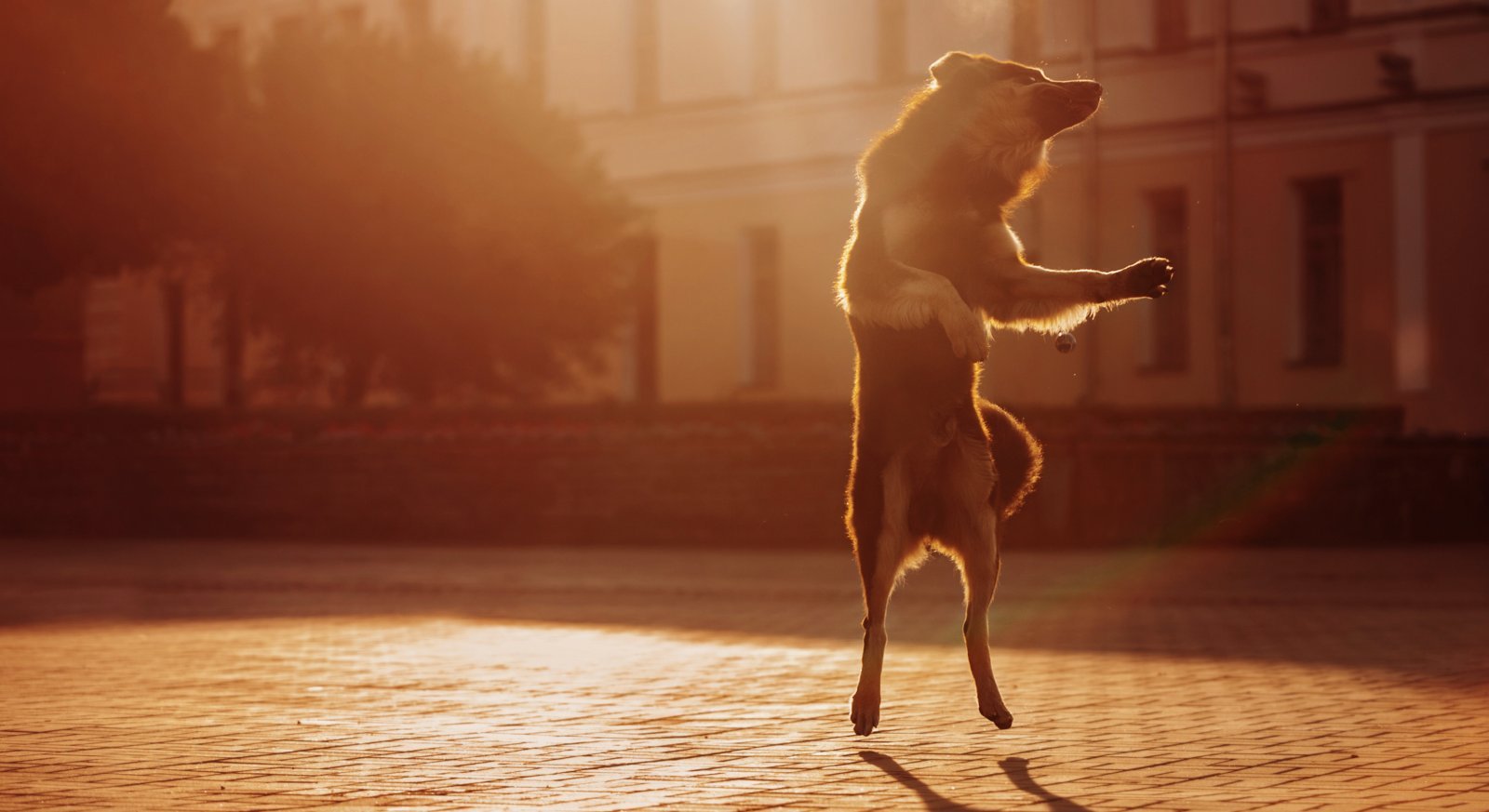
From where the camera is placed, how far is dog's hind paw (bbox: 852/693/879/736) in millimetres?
7387

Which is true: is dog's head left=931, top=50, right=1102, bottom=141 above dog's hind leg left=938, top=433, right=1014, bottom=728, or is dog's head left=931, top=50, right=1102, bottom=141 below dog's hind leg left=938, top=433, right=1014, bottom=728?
above

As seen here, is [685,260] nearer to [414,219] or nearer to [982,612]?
[414,219]

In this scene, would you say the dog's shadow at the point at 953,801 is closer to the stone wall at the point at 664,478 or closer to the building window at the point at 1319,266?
the stone wall at the point at 664,478

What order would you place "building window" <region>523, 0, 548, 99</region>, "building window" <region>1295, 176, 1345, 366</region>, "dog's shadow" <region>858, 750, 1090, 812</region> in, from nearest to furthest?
"dog's shadow" <region>858, 750, 1090, 812</region>, "building window" <region>1295, 176, 1345, 366</region>, "building window" <region>523, 0, 548, 99</region>

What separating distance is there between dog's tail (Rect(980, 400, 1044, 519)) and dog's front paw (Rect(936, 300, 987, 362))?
56 cm

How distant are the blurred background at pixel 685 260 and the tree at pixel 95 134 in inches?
1.7

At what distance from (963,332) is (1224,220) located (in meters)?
24.0

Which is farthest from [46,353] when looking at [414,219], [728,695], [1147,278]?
[1147,278]

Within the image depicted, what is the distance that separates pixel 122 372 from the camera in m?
49.8

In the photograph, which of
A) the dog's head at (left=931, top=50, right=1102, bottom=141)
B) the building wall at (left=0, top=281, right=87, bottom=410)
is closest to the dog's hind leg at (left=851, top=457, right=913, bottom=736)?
the dog's head at (left=931, top=50, right=1102, bottom=141)

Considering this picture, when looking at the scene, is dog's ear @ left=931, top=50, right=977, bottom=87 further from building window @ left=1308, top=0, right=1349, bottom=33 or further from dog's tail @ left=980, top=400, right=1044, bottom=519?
building window @ left=1308, top=0, right=1349, bottom=33

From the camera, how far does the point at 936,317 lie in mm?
7188

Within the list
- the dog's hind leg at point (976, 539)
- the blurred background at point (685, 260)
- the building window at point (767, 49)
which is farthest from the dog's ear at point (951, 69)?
the building window at point (767, 49)

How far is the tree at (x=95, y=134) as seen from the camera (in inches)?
1061
